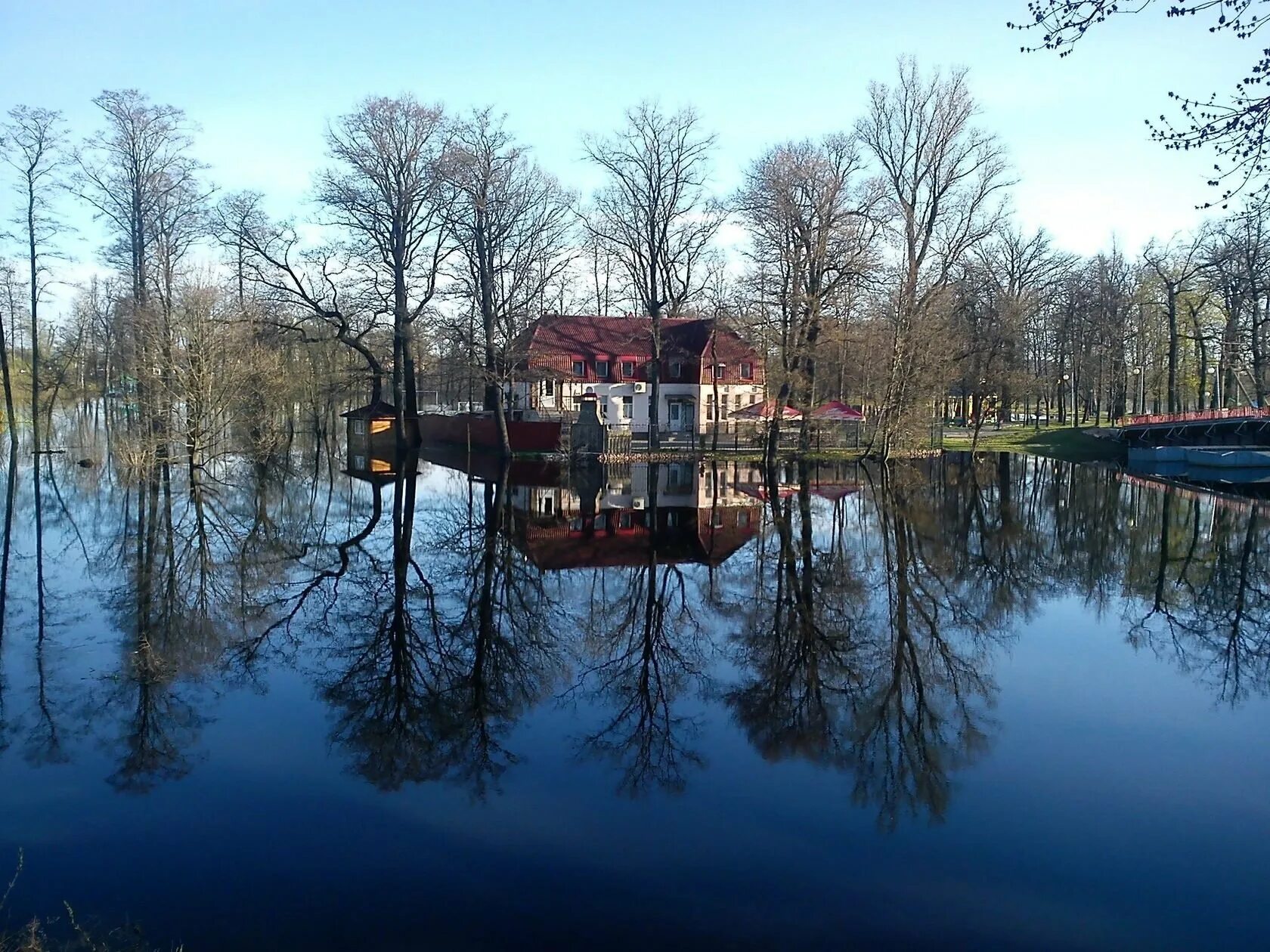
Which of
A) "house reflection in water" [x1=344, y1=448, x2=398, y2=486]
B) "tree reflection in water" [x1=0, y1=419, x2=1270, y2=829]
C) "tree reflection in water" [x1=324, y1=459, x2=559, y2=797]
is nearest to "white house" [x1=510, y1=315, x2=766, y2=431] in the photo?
"house reflection in water" [x1=344, y1=448, x2=398, y2=486]

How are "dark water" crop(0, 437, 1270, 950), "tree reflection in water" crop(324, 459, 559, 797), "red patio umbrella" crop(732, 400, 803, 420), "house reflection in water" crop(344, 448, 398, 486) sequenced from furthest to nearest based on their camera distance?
"red patio umbrella" crop(732, 400, 803, 420) < "house reflection in water" crop(344, 448, 398, 486) < "tree reflection in water" crop(324, 459, 559, 797) < "dark water" crop(0, 437, 1270, 950)

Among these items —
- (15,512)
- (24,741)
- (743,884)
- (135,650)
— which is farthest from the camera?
(15,512)

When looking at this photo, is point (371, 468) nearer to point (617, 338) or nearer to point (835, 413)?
point (835, 413)

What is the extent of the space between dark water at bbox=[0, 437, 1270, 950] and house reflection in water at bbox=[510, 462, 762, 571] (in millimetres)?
393

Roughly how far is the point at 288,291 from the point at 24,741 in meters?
30.6

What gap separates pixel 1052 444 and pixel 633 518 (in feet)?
109

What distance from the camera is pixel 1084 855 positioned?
6.01 meters

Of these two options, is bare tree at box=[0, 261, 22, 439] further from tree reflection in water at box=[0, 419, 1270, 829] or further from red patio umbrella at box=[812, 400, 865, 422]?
red patio umbrella at box=[812, 400, 865, 422]

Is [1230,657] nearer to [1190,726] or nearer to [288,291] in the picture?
[1190,726]

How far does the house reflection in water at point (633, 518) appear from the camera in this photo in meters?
16.4

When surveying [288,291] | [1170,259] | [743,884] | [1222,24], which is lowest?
[743,884]

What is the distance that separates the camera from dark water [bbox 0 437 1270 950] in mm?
5418

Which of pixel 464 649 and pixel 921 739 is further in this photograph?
pixel 464 649

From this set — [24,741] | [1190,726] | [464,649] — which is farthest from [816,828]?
[24,741]
